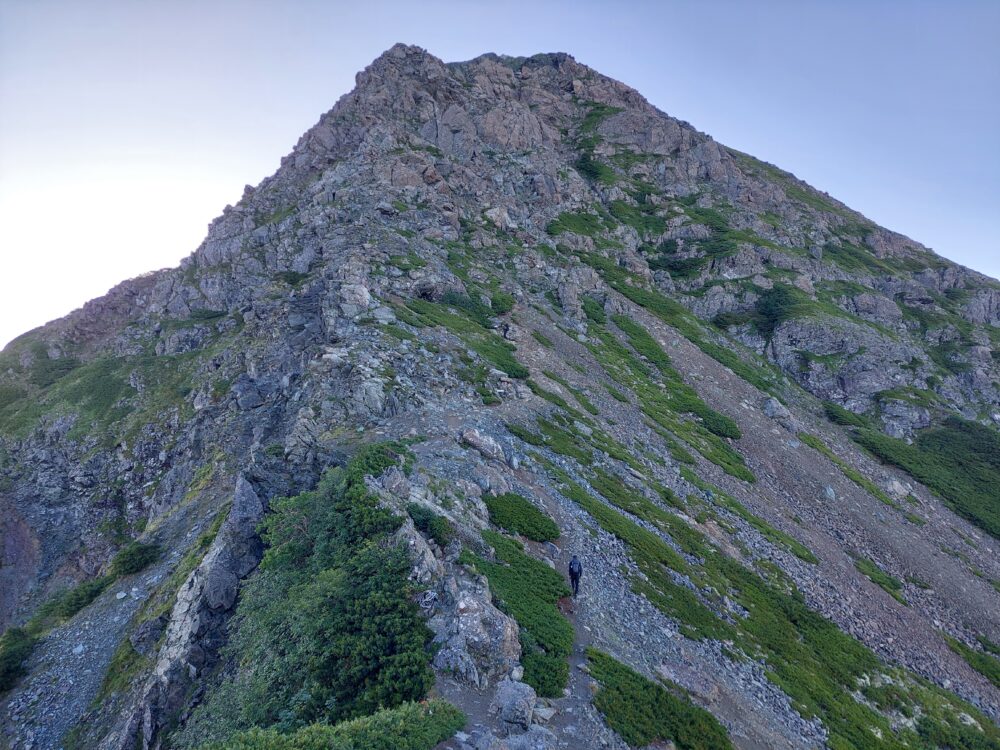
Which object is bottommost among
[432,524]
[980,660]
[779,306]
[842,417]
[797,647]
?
[980,660]

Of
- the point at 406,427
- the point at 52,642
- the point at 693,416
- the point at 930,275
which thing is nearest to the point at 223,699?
the point at 406,427

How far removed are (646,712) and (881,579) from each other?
28.1 metres

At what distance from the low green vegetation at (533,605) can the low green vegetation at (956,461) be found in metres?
48.7

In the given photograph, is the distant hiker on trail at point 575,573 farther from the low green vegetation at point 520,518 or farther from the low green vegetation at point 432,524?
the low green vegetation at point 432,524

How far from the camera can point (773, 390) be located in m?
56.7

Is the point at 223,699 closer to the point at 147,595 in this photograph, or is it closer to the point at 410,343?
the point at 147,595

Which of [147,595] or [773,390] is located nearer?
[147,595]

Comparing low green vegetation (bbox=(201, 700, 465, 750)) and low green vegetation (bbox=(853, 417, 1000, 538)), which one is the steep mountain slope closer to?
low green vegetation (bbox=(201, 700, 465, 750))

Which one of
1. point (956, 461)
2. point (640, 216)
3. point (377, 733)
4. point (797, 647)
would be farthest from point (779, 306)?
point (377, 733)

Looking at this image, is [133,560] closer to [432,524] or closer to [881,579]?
[432,524]

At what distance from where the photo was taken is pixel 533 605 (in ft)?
50.5

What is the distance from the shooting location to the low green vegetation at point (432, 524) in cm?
1588

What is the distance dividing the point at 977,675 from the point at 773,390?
113 ft

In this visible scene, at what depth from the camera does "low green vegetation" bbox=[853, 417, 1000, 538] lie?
149 ft
